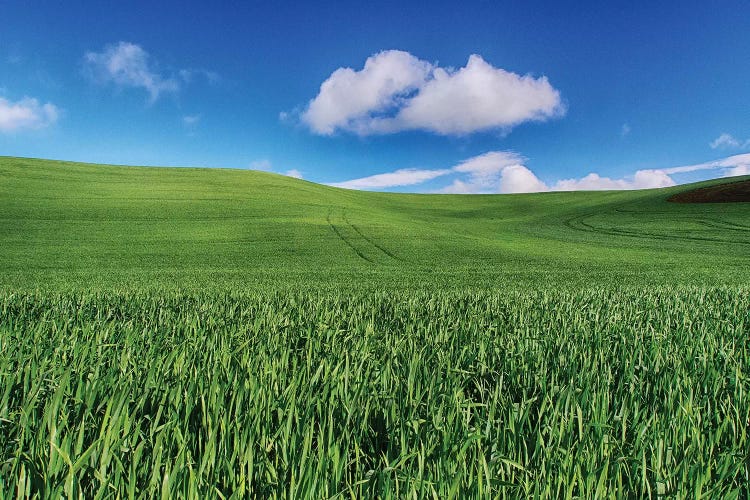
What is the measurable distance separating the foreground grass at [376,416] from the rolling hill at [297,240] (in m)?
8.99

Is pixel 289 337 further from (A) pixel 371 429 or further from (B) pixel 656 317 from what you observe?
(B) pixel 656 317

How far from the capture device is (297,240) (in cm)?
2558

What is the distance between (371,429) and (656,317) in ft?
15.3

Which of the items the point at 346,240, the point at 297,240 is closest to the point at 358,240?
the point at 346,240

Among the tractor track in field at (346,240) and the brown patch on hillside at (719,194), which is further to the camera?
the brown patch on hillside at (719,194)

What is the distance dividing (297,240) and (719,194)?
45331 millimetres

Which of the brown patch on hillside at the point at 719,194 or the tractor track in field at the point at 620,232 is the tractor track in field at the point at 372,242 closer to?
the tractor track in field at the point at 620,232

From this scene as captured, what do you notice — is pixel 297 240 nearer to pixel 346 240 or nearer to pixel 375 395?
pixel 346 240

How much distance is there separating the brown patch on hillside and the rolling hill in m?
2.24

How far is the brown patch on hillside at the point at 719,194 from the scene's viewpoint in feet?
143

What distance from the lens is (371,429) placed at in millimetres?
2016

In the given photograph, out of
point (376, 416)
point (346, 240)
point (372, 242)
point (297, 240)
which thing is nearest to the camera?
point (376, 416)

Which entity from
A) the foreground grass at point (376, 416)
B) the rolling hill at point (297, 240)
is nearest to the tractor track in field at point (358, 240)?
the rolling hill at point (297, 240)

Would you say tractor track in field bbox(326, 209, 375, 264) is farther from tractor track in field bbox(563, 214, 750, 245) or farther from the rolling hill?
tractor track in field bbox(563, 214, 750, 245)
